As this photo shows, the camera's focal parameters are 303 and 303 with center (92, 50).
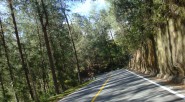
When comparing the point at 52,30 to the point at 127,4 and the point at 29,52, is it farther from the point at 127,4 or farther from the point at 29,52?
the point at 127,4

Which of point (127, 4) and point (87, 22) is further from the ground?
point (87, 22)

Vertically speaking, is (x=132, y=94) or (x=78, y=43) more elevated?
(x=78, y=43)

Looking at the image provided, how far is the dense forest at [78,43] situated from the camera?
18.0m

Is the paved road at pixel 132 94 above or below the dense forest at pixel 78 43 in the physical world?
below

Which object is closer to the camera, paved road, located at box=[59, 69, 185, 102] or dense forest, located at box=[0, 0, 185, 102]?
→ paved road, located at box=[59, 69, 185, 102]

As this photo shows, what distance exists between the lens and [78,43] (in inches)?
3565

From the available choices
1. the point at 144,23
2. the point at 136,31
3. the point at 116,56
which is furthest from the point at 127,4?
the point at 116,56

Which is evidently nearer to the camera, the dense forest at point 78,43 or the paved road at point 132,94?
the paved road at point 132,94

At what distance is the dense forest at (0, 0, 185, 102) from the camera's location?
59.2 feet

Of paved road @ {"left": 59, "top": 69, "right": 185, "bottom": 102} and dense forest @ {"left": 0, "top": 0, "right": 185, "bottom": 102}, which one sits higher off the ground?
dense forest @ {"left": 0, "top": 0, "right": 185, "bottom": 102}

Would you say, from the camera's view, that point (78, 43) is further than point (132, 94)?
Yes

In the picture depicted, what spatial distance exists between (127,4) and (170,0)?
2841 cm

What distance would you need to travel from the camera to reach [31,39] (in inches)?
2121

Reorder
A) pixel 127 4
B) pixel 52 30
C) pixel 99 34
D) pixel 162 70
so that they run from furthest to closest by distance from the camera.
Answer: pixel 99 34 → pixel 52 30 → pixel 127 4 → pixel 162 70
